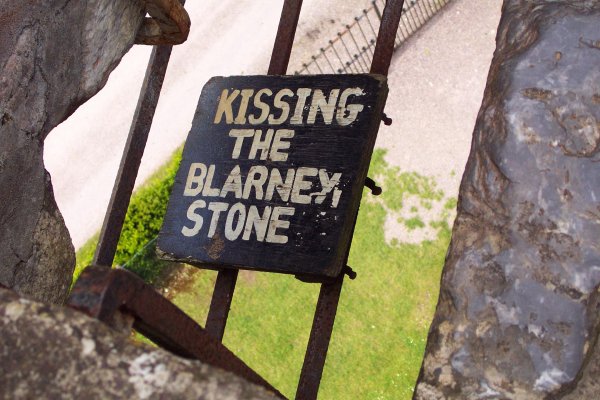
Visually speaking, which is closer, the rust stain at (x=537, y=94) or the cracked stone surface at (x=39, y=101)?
the rust stain at (x=537, y=94)

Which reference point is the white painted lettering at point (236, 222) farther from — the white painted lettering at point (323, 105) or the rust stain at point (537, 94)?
the rust stain at point (537, 94)

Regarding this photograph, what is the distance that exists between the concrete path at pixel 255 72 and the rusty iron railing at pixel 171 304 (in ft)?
13.6

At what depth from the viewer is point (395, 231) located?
7.96 meters

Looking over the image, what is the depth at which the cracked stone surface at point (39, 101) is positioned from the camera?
3.22m

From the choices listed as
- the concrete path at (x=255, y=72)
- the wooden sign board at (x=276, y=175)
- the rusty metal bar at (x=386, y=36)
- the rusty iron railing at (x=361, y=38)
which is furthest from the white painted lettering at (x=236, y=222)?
the rusty iron railing at (x=361, y=38)

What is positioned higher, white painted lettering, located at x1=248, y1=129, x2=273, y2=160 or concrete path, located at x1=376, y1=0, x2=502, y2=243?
concrete path, located at x1=376, y1=0, x2=502, y2=243

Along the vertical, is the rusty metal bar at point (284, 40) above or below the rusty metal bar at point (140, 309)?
above

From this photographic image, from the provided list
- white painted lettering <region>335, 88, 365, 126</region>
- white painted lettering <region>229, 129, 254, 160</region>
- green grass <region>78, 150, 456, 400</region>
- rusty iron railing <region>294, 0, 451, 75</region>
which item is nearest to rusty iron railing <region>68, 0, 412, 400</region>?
white painted lettering <region>335, 88, 365, 126</region>

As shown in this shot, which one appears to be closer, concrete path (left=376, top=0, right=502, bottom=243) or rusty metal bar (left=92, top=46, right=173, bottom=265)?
rusty metal bar (left=92, top=46, right=173, bottom=265)

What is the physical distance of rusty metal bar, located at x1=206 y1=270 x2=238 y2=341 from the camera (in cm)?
396

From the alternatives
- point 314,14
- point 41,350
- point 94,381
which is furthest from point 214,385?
point 314,14

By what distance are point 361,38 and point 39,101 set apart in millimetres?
6224

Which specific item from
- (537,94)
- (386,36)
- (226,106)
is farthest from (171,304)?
(386,36)

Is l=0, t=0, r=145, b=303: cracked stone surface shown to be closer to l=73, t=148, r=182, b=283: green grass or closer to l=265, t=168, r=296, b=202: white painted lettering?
l=265, t=168, r=296, b=202: white painted lettering
